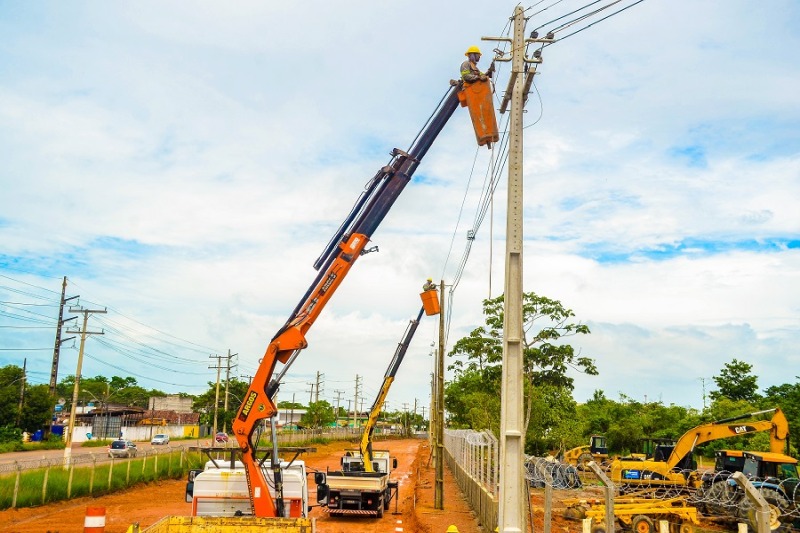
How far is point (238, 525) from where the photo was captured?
32.1 feet

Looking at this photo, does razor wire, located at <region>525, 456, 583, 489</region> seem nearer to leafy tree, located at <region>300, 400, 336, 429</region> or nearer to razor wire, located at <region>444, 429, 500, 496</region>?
razor wire, located at <region>444, 429, 500, 496</region>

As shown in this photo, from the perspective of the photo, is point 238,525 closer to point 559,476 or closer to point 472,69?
point 472,69

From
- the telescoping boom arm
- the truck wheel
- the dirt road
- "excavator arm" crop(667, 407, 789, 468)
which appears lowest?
the dirt road

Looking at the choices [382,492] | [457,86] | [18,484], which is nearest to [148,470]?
[18,484]

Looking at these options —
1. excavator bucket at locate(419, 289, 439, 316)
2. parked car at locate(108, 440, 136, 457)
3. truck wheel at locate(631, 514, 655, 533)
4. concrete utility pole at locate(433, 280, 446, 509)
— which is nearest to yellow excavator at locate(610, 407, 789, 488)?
truck wheel at locate(631, 514, 655, 533)

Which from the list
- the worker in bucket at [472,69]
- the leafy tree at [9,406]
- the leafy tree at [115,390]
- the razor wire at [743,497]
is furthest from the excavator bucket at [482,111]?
the leafy tree at [115,390]

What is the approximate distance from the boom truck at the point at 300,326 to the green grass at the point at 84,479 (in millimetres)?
12684

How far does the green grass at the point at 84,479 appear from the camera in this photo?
23.1 metres

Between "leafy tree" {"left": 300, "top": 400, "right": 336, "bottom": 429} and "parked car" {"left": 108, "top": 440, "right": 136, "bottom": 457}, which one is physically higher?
"leafy tree" {"left": 300, "top": 400, "right": 336, "bottom": 429}

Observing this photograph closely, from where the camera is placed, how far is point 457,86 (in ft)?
46.9

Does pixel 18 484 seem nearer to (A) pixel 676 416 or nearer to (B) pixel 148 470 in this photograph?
(B) pixel 148 470

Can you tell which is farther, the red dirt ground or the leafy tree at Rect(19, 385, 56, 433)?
the leafy tree at Rect(19, 385, 56, 433)

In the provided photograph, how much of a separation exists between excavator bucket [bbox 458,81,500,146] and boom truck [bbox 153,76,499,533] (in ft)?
6.59

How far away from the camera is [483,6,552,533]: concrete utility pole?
8.95m
